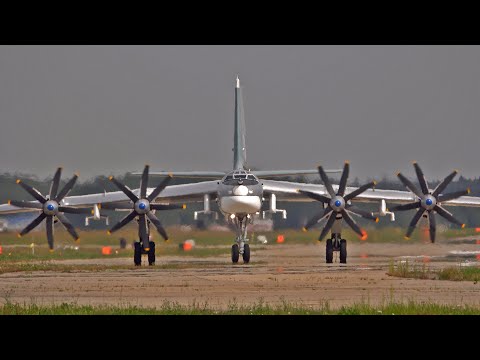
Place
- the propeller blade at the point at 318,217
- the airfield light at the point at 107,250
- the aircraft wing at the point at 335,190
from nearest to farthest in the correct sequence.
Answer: the propeller blade at the point at 318,217 → the aircraft wing at the point at 335,190 → the airfield light at the point at 107,250

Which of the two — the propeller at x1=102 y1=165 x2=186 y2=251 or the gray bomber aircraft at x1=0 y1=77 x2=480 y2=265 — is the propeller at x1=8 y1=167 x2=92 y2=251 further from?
the propeller at x1=102 y1=165 x2=186 y2=251

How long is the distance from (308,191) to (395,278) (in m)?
10.4

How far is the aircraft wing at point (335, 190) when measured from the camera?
127 feet

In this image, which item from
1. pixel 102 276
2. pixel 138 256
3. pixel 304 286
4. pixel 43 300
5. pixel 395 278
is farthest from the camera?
pixel 138 256

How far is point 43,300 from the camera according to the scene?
69.2 feet

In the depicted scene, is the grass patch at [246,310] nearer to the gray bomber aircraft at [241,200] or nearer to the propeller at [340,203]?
the gray bomber aircraft at [241,200]

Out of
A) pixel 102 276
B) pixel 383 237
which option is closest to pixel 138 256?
pixel 102 276

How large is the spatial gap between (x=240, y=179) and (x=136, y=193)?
453 cm

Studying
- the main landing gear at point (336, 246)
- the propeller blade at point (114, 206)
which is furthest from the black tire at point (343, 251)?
the propeller blade at point (114, 206)

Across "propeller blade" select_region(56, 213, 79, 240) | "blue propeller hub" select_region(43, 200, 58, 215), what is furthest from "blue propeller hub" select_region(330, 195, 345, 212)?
"blue propeller hub" select_region(43, 200, 58, 215)

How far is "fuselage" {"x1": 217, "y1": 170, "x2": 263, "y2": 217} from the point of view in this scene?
35.7 metres

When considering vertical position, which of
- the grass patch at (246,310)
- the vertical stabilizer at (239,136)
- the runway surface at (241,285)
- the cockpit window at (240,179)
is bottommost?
the grass patch at (246,310)
